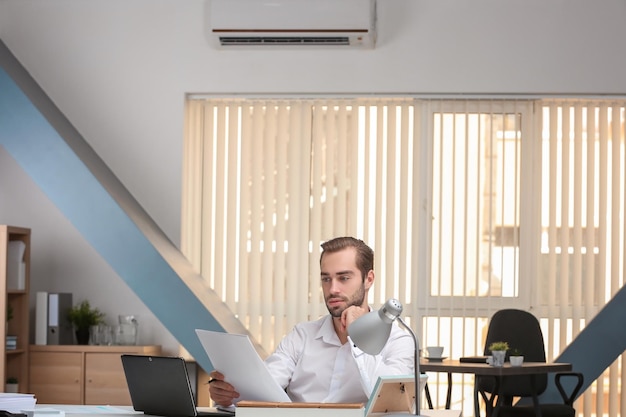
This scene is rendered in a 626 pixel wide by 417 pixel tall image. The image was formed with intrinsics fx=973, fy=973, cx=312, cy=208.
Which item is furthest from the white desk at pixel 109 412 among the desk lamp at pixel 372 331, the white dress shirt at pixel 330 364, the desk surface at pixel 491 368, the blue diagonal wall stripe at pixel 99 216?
the blue diagonal wall stripe at pixel 99 216

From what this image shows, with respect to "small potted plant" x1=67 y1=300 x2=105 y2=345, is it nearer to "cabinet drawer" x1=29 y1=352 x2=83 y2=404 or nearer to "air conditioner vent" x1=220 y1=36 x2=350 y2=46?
"cabinet drawer" x1=29 y1=352 x2=83 y2=404

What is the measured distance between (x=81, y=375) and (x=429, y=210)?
2.67 m

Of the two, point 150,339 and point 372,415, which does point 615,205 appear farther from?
point 372,415

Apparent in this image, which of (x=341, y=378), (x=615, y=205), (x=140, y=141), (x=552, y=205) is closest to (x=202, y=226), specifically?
(x=140, y=141)

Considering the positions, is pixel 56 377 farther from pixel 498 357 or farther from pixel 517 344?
pixel 517 344

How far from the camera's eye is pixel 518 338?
6.53 m

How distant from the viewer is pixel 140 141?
707 centimetres

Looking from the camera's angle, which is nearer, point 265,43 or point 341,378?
point 341,378

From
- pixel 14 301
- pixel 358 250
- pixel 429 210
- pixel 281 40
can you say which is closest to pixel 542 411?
pixel 429 210

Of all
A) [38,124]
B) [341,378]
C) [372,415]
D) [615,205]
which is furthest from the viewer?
[615,205]

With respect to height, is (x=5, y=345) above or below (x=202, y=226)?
below

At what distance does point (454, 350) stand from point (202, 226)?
201cm

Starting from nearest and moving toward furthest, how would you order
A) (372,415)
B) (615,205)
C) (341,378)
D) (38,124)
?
(372,415), (341,378), (38,124), (615,205)

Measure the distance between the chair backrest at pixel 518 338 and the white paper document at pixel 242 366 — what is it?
11.4 ft
